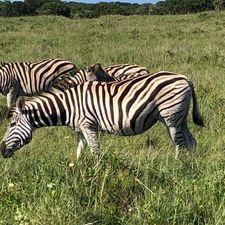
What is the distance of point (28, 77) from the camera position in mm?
10023

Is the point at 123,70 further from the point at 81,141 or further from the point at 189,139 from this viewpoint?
the point at 81,141

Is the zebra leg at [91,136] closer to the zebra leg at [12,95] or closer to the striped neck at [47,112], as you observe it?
the striped neck at [47,112]

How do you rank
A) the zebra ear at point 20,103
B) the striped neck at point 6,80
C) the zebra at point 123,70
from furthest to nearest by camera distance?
the striped neck at point 6,80, the zebra at point 123,70, the zebra ear at point 20,103

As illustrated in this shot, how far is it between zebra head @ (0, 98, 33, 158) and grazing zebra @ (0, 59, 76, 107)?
4.12m

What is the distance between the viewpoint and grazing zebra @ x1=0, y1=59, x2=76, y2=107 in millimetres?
9938

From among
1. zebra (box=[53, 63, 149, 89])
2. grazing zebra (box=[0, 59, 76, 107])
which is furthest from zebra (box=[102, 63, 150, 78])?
grazing zebra (box=[0, 59, 76, 107])

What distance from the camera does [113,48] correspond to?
52.3 ft

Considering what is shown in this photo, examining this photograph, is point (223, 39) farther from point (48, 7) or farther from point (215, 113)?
point (48, 7)

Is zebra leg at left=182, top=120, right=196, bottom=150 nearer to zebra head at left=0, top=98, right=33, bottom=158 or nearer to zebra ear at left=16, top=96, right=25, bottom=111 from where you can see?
zebra head at left=0, top=98, right=33, bottom=158

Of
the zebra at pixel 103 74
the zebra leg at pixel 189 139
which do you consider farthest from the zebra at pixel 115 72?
the zebra leg at pixel 189 139

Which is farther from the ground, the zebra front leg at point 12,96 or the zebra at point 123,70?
the zebra at point 123,70

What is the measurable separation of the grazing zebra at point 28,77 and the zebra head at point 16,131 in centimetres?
412

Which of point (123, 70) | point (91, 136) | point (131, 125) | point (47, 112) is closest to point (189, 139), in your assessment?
point (131, 125)

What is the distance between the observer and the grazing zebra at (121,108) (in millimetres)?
5988
